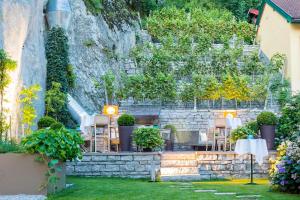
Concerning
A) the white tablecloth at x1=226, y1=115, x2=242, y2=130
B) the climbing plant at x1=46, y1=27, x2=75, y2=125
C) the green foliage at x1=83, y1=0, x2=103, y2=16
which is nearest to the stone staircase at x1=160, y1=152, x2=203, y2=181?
the white tablecloth at x1=226, y1=115, x2=242, y2=130

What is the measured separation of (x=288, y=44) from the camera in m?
21.3

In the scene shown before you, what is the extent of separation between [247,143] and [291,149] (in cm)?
197

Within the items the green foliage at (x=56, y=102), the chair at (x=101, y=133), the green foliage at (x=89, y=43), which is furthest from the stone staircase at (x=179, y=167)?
the green foliage at (x=89, y=43)

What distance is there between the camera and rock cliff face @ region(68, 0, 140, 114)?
18609 mm

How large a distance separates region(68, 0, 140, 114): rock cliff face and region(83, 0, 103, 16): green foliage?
25 centimetres

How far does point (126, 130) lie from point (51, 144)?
4.83 metres

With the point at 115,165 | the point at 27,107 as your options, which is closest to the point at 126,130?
the point at 115,165

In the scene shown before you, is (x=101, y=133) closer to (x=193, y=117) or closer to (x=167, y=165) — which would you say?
(x=167, y=165)


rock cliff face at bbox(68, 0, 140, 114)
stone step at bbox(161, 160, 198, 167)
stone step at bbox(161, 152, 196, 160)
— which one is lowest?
stone step at bbox(161, 160, 198, 167)

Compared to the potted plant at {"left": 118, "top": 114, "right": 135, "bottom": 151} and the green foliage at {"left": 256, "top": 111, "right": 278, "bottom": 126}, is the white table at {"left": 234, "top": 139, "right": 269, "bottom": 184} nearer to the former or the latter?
the green foliage at {"left": 256, "top": 111, "right": 278, "bottom": 126}

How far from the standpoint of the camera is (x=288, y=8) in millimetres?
21516

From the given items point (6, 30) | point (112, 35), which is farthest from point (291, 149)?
point (112, 35)

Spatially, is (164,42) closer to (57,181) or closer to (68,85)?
(68,85)

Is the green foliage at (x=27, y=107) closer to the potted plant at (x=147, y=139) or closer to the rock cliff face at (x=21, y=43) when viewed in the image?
the rock cliff face at (x=21, y=43)
